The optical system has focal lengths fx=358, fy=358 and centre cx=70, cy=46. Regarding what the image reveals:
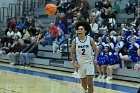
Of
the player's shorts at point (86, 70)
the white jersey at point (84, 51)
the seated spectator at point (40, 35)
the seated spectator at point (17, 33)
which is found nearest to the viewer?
the player's shorts at point (86, 70)

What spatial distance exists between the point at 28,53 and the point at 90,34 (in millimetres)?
3723

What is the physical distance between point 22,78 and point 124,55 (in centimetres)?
412

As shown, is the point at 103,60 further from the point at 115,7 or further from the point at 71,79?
the point at 115,7

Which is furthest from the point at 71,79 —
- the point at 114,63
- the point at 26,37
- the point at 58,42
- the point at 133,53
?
the point at 26,37

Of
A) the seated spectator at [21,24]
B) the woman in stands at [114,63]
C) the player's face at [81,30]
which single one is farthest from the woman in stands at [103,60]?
the seated spectator at [21,24]

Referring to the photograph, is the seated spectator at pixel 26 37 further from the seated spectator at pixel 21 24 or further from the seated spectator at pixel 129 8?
the seated spectator at pixel 129 8

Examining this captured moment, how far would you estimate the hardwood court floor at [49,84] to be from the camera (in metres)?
11.2

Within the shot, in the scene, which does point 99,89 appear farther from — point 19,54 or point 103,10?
point 19,54

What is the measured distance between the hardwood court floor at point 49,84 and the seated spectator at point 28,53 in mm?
2263

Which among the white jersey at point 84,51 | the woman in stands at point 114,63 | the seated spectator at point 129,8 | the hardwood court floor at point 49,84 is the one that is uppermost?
the seated spectator at point 129,8

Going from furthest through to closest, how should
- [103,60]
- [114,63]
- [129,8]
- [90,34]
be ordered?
1. [129,8]
2. [90,34]
3. [103,60]
4. [114,63]

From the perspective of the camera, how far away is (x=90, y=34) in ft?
53.4

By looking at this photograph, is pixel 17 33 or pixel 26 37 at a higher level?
pixel 17 33

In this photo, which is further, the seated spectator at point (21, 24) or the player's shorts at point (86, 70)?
the seated spectator at point (21, 24)
